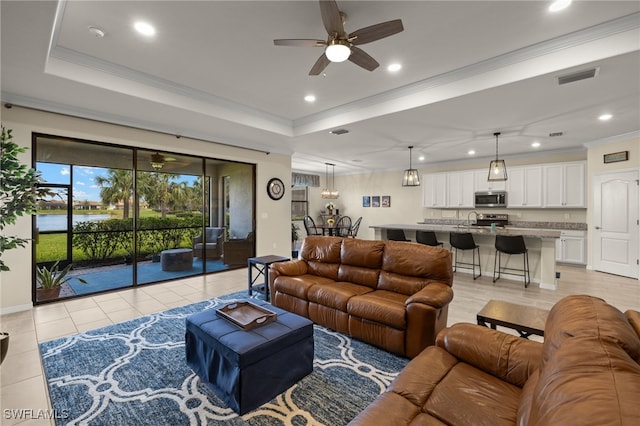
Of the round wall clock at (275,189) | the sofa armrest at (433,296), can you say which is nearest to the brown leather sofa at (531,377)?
the sofa armrest at (433,296)

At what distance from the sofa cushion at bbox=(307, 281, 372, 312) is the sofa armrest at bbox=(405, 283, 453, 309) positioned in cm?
64

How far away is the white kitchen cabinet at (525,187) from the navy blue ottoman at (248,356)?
23.2 ft

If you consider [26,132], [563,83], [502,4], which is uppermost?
[502,4]

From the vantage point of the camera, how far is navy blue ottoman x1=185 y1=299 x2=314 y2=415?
1.89 metres

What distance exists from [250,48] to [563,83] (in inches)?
134

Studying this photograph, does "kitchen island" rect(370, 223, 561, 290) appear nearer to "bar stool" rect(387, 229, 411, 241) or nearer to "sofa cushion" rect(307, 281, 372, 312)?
"bar stool" rect(387, 229, 411, 241)

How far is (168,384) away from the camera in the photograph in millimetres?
2197

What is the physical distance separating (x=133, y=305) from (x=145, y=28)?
3.33 metres

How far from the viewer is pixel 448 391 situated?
4.60ft

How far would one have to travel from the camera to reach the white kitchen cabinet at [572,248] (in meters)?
6.35

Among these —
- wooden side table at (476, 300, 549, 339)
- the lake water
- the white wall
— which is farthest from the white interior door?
the lake water

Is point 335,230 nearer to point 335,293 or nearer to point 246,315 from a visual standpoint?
point 335,293

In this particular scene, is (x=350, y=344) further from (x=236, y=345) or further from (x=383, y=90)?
(x=383, y=90)

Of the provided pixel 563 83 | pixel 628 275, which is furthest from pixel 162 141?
pixel 628 275
